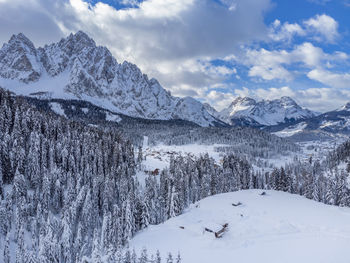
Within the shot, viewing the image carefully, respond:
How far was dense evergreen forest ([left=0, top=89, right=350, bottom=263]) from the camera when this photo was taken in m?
41.6

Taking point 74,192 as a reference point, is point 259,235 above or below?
above

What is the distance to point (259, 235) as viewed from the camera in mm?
35438

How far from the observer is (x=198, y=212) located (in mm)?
51281

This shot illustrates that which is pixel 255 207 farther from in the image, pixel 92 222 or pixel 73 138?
pixel 73 138

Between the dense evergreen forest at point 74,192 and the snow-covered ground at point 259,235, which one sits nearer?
the snow-covered ground at point 259,235

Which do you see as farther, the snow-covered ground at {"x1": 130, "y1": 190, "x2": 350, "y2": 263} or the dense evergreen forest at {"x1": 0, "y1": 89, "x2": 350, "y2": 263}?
the dense evergreen forest at {"x1": 0, "y1": 89, "x2": 350, "y2": 263}

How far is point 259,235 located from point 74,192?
5214 centimetres

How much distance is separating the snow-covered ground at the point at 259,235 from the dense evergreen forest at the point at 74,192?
583 centimetres

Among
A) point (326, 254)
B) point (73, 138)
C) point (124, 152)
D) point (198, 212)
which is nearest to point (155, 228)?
point (198, 212)

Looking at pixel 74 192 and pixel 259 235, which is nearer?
pixel 259 235

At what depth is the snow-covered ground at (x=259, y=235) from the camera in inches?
1132

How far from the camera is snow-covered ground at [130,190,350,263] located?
28.8m

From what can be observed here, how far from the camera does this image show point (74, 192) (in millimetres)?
64688

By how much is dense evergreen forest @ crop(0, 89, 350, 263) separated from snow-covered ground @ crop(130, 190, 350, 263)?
5.83 m
